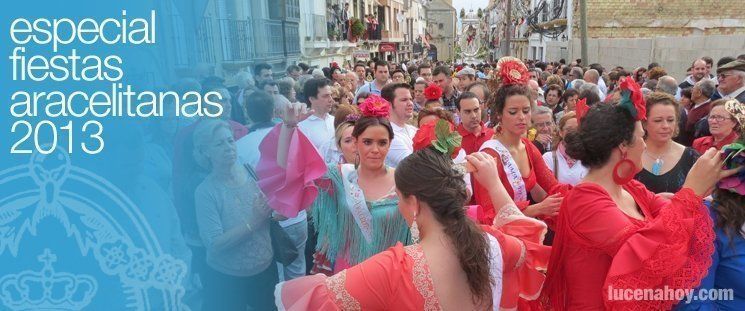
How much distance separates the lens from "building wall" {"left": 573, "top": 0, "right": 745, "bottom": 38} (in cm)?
1789

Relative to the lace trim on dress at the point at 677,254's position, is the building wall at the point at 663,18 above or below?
above

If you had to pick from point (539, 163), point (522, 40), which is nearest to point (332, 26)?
point (539, 163)

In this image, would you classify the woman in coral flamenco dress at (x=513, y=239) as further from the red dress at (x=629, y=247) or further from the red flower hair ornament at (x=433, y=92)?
Answer: the red flower hair ornament at (x=433, y=92)

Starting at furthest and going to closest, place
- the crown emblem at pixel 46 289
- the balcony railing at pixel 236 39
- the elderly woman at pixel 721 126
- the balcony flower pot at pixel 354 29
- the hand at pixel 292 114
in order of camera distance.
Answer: the balcony flower pot at pixel 354 29 < the elderly woman at pixel 721 126 < the hand at pixel 292 114 < the balcony railing at pixel 236 39 < the crown emblem at pixel 46 289

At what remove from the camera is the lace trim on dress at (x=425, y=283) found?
5.07 feet

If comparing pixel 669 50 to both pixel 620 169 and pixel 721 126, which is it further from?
pixel 620 169

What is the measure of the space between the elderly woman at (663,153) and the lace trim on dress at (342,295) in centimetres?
225

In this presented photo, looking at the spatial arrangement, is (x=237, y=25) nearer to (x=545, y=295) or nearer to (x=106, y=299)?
(x=106, y=299)

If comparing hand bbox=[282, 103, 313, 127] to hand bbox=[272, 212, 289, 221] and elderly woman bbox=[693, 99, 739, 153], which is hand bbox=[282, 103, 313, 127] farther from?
elderly woman bbox=[693, 99, 739, 153]

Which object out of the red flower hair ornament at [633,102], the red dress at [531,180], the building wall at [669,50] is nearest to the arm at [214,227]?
the red dress at [531,180]

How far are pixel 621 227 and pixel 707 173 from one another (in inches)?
14.3

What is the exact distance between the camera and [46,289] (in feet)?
6.97

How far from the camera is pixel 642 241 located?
1802mm

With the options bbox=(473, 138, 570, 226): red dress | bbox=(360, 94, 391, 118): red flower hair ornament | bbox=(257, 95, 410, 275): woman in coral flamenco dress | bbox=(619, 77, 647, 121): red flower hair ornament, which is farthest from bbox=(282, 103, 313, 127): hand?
Result: bbox=(619, 77, 647, 121): red flower hair ornament
